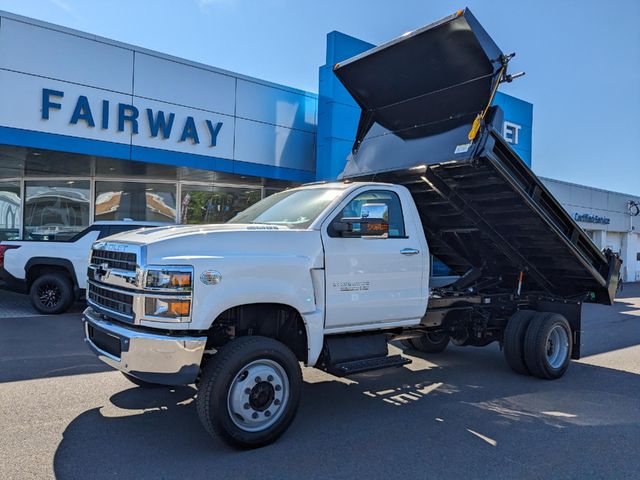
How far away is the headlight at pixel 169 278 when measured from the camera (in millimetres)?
4121

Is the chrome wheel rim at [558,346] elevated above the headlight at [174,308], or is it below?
below

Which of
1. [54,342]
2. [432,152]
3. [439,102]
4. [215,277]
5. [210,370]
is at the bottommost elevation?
[54,342]

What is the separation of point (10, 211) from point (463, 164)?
16.2m

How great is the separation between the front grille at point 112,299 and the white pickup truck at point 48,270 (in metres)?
5.92

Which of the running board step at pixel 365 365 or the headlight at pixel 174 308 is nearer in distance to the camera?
the headlight at pixel 174 308

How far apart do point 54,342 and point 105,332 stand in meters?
4.44

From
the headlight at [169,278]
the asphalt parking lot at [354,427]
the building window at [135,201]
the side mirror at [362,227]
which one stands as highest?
the building window at [135,201]

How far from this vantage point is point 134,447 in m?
4.37

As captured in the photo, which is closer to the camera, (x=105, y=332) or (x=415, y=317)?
(x=105, y=332)

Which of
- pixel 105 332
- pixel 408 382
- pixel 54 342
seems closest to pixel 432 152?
pixel 408 382

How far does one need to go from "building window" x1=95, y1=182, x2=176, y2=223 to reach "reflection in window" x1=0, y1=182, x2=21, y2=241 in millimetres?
2957

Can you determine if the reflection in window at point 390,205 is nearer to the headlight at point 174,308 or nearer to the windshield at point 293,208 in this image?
the windshield at point 293,208

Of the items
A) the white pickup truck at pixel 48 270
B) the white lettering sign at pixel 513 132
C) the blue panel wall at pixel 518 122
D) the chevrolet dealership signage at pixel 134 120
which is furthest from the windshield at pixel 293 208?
the white lettering sign at pixel 513 132

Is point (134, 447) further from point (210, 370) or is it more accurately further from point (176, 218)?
point (176, 218)
